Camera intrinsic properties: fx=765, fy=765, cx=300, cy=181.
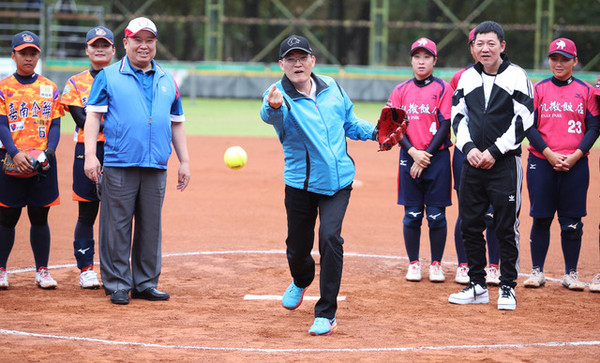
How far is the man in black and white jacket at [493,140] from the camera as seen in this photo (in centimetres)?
668

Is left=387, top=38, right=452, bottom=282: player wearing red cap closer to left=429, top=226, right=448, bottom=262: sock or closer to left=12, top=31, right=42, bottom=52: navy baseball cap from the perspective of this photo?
left=429, top=226, right=448, bottom=262: sock

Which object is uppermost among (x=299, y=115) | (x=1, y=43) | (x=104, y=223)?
(x=1, y=43)

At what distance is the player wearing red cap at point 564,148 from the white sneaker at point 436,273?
0.84 metres

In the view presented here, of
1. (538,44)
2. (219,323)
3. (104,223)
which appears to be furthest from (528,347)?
(538,44)

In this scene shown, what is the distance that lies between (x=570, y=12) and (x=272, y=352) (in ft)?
115

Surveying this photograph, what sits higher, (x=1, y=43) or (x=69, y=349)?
(x=1, y=43)

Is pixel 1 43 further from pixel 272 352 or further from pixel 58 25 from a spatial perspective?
pixel 272 352

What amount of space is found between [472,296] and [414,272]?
1049 millimetres

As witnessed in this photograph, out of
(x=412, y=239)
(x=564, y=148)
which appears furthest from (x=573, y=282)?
(x=412, y=239)

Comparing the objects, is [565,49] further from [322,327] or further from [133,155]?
[133,155]

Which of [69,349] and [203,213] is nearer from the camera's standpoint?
[69,349]

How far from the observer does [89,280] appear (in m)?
7.49

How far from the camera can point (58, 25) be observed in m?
36.1

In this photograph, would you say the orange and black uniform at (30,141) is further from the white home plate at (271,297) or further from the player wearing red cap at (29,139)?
the white home plate at (271,297)
